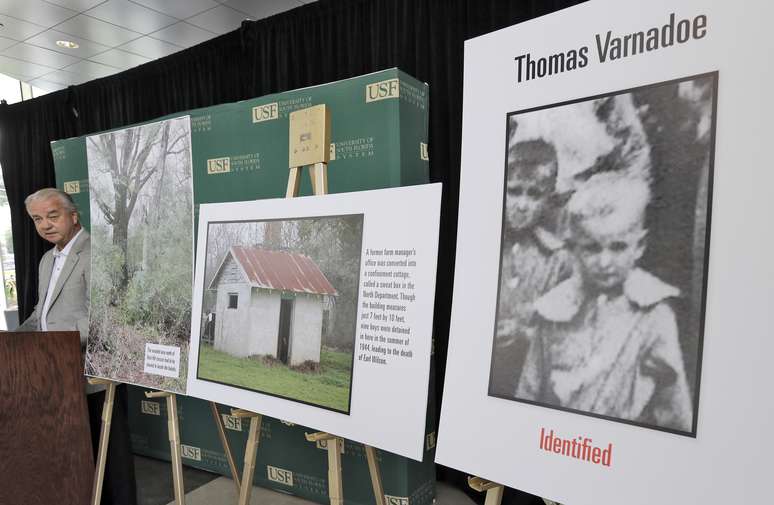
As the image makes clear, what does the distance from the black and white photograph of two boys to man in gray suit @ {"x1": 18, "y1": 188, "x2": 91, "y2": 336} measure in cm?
216

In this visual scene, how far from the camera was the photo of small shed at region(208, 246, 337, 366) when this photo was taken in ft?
5.03

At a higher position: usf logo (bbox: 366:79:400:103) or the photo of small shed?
usf logo (bbox: 366:79:400:103)

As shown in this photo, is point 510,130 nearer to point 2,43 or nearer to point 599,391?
point 599,391

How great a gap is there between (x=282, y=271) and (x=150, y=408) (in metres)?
2.22

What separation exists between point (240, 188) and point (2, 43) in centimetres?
374

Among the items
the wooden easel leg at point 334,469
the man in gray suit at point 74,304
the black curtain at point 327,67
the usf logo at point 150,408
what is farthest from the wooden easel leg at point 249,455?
the usf logo at point 150,408

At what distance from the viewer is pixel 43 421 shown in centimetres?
203

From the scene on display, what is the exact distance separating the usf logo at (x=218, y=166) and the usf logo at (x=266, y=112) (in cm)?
28

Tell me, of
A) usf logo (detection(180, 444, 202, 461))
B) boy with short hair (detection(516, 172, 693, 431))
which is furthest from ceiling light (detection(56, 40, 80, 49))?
boy with short hair (detection(516, 172, 693, 431))

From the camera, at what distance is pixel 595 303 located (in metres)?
0.91

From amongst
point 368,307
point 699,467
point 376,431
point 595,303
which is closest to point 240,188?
point 368,307

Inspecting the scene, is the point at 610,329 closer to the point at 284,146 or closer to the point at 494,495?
the point at 494,495

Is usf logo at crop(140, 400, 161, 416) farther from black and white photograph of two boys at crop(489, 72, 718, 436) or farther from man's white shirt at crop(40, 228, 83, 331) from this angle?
black and white photograph of two boys at crop(489, 72, 718, 436)

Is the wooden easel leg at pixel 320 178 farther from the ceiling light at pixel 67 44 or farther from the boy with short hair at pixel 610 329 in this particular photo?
the ceiling light at pixel 67 44
